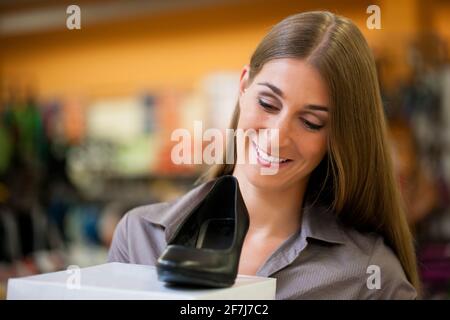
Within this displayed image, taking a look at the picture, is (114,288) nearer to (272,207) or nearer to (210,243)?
(210,243)

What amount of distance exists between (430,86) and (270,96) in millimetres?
3000

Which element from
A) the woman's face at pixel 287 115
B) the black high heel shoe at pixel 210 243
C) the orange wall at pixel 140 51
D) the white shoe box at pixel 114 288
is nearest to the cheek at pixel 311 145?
the woman's face at pixel 287 115

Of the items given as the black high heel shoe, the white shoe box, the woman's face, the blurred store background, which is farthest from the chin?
the blurred store background

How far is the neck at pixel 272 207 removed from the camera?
1.10m

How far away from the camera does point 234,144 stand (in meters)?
1.13

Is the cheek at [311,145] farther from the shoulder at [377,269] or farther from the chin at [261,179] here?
the shoulder at [377,269]

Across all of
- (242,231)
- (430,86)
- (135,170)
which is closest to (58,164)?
(135,170)

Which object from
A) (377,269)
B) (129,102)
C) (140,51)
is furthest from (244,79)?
(140,51)

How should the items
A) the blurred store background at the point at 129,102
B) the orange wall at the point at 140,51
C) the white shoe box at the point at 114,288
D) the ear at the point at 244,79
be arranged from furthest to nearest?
1. the orange wall at the point at 140,51
2. the blurred store background at the point at 129,102
3. the ear at the point at 244,79
4. the white shoe box at the point at 114,288

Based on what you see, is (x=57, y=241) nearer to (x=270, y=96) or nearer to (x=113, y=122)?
(x=113, y=122)

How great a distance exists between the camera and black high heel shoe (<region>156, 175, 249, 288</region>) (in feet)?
2.39

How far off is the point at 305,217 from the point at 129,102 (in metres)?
4.47

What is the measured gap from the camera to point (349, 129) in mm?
1016

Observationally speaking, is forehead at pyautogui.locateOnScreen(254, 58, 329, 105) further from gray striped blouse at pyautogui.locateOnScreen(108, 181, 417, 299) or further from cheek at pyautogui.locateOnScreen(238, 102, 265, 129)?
gray striped blouse at pyautogui.locateOnScreen(108, 181, 417, 299)
